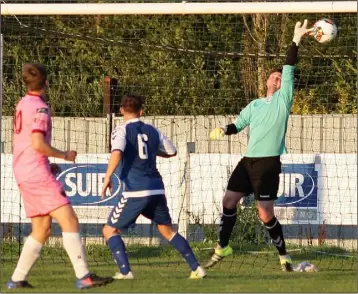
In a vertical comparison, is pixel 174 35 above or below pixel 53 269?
above

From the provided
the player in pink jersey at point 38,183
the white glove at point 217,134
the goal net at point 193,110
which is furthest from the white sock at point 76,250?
the goal net at point 193,110

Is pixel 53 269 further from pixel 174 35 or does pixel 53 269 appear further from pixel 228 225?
pixel 174 35

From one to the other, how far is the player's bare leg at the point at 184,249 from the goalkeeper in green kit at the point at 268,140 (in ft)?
4.30

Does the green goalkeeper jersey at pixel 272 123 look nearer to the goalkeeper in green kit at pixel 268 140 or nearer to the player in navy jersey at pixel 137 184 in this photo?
the goalkeeper in green kit at pixel 268 140

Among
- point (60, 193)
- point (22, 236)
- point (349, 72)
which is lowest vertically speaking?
point (22, 236)

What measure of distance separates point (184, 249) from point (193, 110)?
8.30 metres

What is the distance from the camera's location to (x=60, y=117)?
1691 cm

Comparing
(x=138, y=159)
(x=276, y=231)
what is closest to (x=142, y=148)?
(x=138, y=159)

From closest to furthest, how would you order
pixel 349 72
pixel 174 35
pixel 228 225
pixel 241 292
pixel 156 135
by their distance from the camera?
pixel 241 292 < pixel 156 135 < pixel 228 225 < pixel 349 72 < pixel 174 35

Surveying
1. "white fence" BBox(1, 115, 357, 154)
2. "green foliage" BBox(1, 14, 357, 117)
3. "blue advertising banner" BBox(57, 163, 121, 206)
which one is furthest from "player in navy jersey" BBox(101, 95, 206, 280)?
"white fence" BBox(1, 115, 357, 154)

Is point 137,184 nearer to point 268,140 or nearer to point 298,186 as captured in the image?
point 268,140

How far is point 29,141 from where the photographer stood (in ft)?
30.9

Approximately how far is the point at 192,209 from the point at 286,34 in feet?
15.9

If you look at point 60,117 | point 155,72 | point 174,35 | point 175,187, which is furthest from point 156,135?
point 174,35
